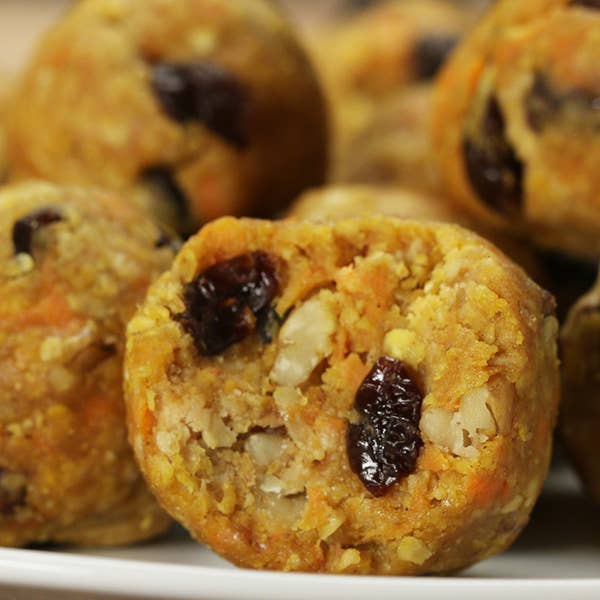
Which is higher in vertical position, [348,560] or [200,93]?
[200,93]

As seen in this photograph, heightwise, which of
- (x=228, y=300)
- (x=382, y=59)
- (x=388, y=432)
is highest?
(x=228, y=300)

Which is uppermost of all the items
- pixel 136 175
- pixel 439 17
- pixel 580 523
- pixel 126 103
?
pixel 126 103

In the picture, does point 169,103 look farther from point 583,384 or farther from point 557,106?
point 583,384

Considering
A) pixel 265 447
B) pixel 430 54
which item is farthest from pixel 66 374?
pixel 430 54

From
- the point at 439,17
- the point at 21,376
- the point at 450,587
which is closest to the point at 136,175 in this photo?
the point at 21,376

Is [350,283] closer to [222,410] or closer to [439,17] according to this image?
[222,410]

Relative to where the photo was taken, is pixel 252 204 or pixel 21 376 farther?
pixel 252 204

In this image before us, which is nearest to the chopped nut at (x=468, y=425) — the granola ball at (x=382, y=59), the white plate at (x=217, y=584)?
the white plate at (x=217, y=584)

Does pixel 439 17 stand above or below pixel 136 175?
below
